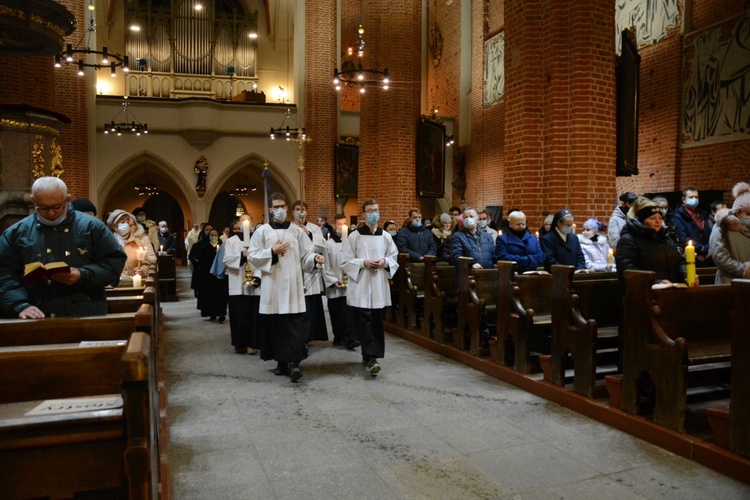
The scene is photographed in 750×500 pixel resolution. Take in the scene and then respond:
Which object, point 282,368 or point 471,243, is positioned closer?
point 282,368

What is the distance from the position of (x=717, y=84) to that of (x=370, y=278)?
28.9 ft

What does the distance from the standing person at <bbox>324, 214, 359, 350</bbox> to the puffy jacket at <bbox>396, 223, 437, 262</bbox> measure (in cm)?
125

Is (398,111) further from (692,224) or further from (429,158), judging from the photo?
(692,224)

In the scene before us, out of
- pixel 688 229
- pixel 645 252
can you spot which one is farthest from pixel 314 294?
pixel 688 229

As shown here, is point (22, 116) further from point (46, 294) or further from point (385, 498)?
point (385, 498)

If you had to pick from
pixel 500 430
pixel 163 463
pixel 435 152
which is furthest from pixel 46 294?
pixel 435 152

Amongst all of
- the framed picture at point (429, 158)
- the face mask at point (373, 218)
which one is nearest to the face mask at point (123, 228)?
the face mask at point (373, 218)

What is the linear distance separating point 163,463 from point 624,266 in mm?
3740

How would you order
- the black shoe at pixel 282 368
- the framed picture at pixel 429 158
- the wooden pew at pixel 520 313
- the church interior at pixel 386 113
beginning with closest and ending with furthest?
the wooden pew at pixel 520 313, the black shoe at pixel 282 368, the church interior at pixel 386 113, the framed picture at pixel 429 158

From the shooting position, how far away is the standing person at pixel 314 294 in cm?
698

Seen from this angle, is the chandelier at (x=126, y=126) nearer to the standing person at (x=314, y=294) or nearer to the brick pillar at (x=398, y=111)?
the brick pillar at (x=398, y=111)

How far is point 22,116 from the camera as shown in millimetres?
9875

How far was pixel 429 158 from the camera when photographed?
42.3 ft

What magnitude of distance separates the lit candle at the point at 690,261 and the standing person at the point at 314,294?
3.69 meters
